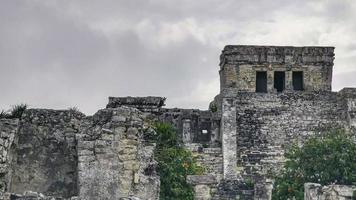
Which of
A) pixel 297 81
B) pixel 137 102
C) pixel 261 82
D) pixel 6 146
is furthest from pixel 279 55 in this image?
pixel 6 146

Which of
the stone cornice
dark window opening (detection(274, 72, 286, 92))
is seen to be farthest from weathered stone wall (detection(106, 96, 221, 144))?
dark window opening (detection(274, 72, 286, 92))

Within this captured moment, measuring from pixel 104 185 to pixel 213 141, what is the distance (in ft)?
65.6

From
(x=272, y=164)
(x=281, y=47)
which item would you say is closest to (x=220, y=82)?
(x=281, y=47)

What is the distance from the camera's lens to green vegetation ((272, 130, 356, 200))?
19.8 meters

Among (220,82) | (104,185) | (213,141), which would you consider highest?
(220,82)

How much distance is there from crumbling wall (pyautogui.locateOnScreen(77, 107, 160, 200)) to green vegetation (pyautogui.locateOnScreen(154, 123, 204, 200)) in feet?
29.6

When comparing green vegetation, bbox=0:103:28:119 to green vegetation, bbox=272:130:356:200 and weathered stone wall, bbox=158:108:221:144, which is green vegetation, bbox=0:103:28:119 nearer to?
green vegetation, bbox=272:130:356:200

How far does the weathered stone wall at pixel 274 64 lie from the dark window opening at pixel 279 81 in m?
0.29

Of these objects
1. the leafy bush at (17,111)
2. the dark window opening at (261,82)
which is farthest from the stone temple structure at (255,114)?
the leafy bush at (17,111)

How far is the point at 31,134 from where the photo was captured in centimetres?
1062

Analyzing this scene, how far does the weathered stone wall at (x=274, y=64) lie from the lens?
3144 cm

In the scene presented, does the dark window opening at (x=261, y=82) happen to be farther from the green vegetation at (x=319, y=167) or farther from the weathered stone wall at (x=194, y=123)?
the green vegetation at (x=319, y=167)

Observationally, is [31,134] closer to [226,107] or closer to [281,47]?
[226,107]

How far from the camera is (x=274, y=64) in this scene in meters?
31.8
